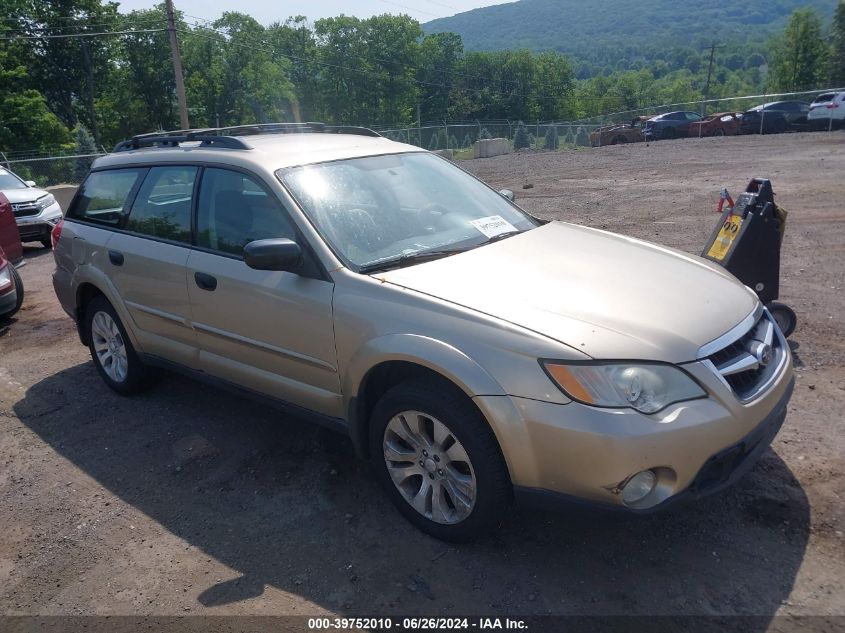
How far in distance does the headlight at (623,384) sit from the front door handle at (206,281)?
2157 millimetres

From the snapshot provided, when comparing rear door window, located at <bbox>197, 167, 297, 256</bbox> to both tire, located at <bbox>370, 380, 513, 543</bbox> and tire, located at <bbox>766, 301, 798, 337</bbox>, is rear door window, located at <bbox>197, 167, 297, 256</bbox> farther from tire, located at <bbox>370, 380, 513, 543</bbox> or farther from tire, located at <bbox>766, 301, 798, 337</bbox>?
tire, located at <bbox>766, 301, 798, 337</bbox>

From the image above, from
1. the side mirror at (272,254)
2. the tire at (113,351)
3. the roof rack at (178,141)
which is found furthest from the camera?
the tire at (113,351)

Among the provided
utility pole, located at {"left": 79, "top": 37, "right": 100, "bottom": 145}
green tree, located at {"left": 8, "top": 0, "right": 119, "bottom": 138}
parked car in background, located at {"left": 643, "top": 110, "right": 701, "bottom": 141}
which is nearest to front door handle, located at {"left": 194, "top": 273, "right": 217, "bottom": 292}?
parked car in background, located at {"left": 643, "top": 110, "right": 701, "bottom": 141}

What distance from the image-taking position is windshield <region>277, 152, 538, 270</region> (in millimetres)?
3586

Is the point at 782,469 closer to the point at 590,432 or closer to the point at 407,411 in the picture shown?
the point at 590,432

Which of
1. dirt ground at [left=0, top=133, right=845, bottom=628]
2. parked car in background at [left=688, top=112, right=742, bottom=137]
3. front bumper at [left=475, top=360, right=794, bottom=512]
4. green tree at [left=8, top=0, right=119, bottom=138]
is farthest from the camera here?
green tree at [left=8, top=0, right=119, bottom=138]

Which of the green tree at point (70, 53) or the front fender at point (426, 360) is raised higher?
the green tree at point (70, 53)

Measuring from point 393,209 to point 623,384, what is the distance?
5.79ft

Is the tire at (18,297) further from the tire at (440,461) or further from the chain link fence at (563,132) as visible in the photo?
the chain link fence at (563,132)

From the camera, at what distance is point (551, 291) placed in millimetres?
3098

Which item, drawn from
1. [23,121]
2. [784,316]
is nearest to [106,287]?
[784,316]

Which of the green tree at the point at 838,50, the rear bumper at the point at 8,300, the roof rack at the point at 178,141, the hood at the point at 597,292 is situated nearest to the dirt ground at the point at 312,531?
the hood at the point at 597,292

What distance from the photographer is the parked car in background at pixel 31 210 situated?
1184 cm

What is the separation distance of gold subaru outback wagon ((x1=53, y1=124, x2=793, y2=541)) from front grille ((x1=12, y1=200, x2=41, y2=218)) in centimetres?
836
